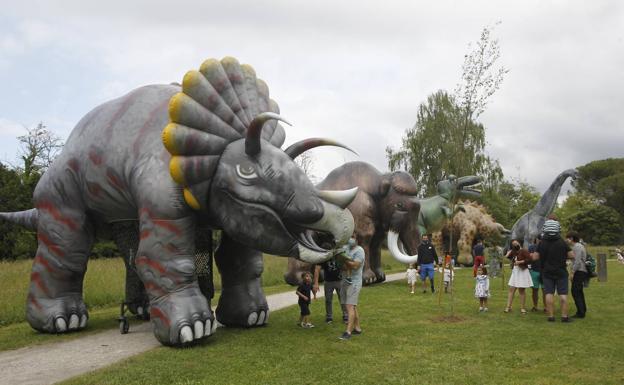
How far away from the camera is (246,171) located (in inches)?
226

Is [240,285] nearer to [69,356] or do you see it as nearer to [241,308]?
[241,308]

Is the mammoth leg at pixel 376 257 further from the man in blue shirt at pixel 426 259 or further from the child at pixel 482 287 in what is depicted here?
the child at pixel 482 287

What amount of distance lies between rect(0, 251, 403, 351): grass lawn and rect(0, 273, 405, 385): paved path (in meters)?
0.42

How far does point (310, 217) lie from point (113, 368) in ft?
7.63

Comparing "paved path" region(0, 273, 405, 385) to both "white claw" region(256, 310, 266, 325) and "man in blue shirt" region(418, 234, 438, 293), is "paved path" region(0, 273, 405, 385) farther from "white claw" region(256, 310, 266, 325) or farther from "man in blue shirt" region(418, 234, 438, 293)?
"man in blue shirt" region(418, 234, 438, 293)

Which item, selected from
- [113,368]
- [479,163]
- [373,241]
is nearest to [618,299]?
[373,241]

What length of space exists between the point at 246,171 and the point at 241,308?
6.50ft

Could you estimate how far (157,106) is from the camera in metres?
6.50

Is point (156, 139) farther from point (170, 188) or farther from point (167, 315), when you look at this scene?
point (167, 315)

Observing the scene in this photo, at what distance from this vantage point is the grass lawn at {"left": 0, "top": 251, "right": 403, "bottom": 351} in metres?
6.79

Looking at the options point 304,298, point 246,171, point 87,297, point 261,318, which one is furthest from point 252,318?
point 87,297

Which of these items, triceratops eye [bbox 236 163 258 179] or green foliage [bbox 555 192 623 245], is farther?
green foliage [bbox 555 192 623 245]

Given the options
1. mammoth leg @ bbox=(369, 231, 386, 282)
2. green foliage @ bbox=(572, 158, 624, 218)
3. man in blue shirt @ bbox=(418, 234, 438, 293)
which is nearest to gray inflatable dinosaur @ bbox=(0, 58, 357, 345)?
man in blue shirt @ bbox=(418, 234, 438, 293)

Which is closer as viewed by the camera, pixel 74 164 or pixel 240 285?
pixel 74 164
